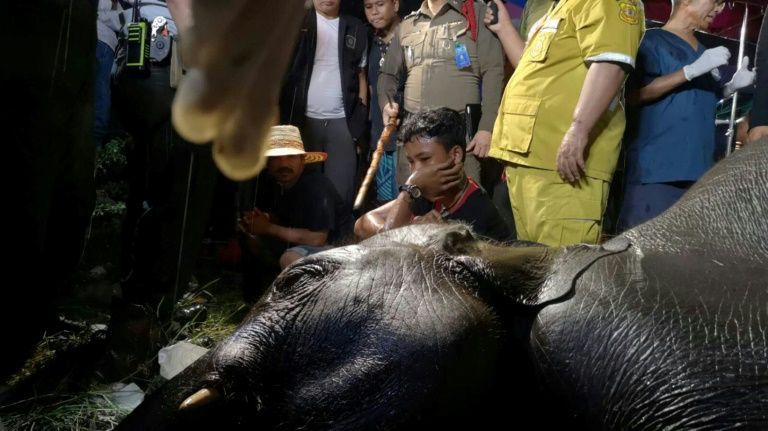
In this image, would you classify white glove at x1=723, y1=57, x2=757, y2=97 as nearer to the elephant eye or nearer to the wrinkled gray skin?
the wrinkled gray skin

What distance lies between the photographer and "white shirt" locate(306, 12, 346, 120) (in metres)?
1.03

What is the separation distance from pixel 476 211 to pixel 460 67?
43cm

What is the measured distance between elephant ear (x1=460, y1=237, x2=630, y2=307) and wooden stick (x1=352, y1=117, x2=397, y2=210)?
2.08ft

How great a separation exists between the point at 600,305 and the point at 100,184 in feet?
1.84

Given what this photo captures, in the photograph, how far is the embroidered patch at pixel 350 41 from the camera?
123 centimetres

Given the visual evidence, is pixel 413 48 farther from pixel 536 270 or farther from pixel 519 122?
pixel 536 270

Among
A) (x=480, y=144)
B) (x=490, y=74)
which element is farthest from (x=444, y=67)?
(x=480, y=144)

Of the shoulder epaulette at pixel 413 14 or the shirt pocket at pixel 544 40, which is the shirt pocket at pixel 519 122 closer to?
the shirt pocket at pixel 544 40

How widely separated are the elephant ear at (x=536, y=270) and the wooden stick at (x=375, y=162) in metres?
0.63

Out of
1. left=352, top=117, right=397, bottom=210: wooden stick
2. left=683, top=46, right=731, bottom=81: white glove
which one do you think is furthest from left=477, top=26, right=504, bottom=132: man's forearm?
left=683, top=46, right=731, bottom=81: white glove

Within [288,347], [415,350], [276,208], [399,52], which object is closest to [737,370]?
[415,350]

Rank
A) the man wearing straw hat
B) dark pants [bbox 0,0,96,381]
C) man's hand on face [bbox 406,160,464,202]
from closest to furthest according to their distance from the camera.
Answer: dark pants [bbox 0,0,96,381], the man wearing straw hat, man's hand on face [bbox 406,160,464,202]

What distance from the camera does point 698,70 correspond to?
1914 mm

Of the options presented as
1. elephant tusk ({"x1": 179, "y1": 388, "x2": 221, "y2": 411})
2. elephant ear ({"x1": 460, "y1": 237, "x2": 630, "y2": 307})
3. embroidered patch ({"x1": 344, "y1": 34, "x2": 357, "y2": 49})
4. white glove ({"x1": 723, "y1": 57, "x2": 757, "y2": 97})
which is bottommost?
elephant tusk ({"x1": 179, "y1": 388, "x2": 221, "y2": 411})
